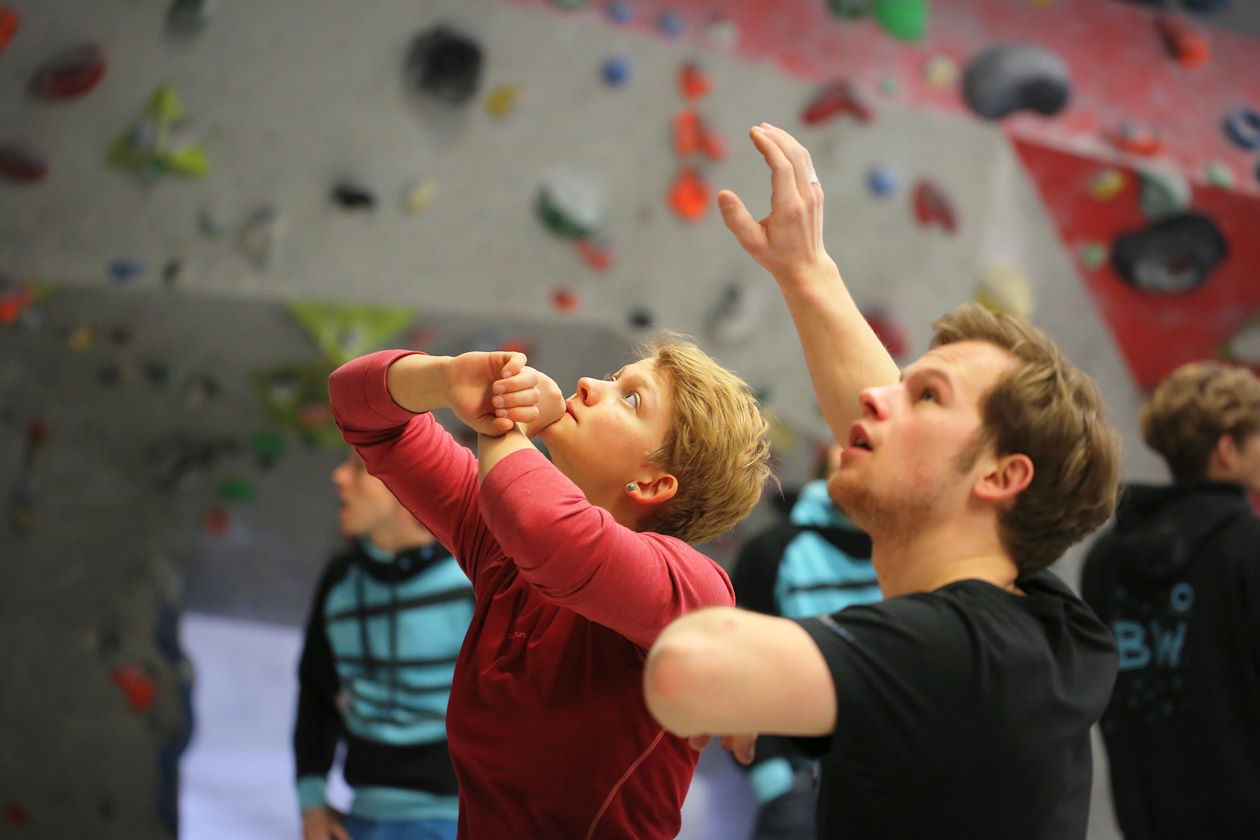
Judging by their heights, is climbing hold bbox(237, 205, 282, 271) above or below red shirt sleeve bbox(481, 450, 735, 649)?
below

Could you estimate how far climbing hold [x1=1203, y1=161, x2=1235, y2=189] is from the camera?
357cm

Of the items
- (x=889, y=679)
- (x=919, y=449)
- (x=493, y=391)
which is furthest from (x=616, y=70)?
(x=889, y=679)

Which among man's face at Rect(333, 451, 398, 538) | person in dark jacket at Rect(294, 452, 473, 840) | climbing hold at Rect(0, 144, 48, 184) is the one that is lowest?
person in dark jacket at Rect(294, 452, 473, 840)

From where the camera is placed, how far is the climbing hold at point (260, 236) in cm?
291

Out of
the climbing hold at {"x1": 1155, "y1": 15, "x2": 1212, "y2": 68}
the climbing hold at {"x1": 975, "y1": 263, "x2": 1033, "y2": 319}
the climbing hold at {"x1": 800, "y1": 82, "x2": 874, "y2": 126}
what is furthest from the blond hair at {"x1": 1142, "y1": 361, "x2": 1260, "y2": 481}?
the climbing hold at {"x1": 1155, "y1": 15, "x2": 1212, "y2": 68}

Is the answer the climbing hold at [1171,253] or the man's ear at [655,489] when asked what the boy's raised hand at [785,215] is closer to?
the man's ear at [655,489]

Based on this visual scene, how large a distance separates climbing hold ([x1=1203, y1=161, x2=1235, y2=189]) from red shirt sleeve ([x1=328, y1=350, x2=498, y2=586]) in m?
2.78

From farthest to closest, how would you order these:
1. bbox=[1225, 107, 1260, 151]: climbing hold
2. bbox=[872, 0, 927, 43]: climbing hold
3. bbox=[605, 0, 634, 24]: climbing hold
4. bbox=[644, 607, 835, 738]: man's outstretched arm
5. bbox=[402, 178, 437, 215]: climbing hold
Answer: bbox=[1225, 107, 1260, 151]: climbing hold < bbox=[872, 0, 927, 43]: climbing hold < bbox=[605, 0, 634, 24]: climbing hold < bbox=[402, 178, 437, 215]: climbing hold < bbox=[644, 607, 835, 738]: man's outstretched arm

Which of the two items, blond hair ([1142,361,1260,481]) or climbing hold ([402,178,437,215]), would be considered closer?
blond hair ([1142,361,1260,481])

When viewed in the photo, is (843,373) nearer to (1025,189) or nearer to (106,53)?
(106,53)

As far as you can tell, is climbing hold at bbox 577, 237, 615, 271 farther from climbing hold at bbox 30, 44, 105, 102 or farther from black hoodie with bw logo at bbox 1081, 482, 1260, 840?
black hoodie with bw logo at bbox 1081, 482, 1260, 840

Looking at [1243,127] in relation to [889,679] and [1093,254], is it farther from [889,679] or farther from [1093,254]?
[889,679]

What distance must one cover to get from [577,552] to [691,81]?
87.6 inches

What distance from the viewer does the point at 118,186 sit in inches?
112
